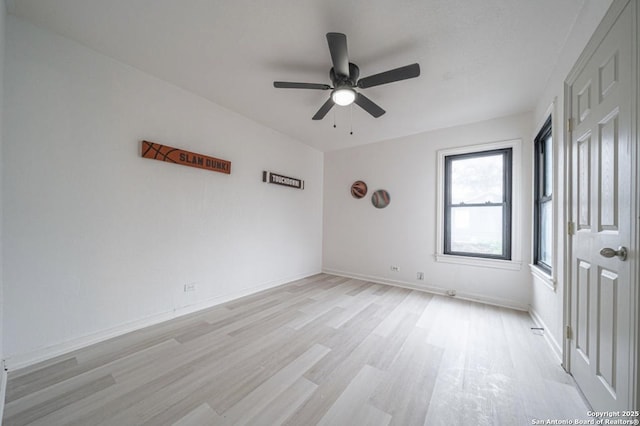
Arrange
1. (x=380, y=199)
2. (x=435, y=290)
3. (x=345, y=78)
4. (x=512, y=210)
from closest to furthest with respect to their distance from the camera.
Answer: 1. (x=345, y=78)
2. (x=512, y=210)
3. (x=435, y=290)
4. (x=380, y=199)

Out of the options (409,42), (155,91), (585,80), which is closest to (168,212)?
(155,91)

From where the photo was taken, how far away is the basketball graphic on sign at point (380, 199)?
4.38m

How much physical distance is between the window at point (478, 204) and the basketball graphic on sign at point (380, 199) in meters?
0.99

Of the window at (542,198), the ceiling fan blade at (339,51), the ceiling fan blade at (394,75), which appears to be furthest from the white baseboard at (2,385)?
the window at (542,198)

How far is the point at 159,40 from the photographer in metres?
2.05

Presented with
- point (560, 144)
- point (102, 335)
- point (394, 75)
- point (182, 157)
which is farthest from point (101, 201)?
point (560, 144)

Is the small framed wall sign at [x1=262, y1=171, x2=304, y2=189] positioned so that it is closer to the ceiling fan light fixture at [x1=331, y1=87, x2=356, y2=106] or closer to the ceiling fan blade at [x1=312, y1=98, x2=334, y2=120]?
the ceiling fan blade at [x1=312, y1=98, x2=334, y2=120]

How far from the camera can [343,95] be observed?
88.7 inches

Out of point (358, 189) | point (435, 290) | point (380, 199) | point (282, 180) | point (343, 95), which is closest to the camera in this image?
point (343, 95)

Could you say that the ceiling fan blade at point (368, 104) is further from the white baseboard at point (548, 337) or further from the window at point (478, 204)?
the white baseboard at point (548, 337)

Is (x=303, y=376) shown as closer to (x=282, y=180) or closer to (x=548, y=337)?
(x=548, y=337)

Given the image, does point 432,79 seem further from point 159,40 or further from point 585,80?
point 159,40

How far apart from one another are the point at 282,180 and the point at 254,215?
2.80 ft

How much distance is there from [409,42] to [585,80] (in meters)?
1.29
